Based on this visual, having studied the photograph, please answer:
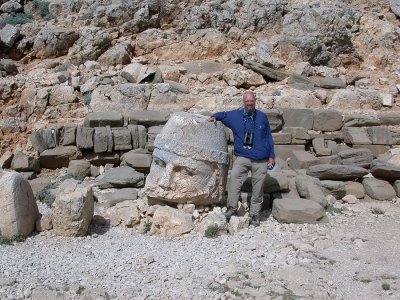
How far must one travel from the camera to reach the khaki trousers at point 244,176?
7348 millimetres

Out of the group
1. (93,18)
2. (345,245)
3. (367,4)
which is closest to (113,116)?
(345,245)

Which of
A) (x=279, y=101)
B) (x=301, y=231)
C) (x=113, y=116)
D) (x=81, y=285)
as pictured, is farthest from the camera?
(x=279, y=101)

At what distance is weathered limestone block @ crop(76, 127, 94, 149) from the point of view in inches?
391

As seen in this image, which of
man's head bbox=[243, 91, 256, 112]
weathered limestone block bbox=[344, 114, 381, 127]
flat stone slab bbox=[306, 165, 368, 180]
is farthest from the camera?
weathered limestone block bbox=[344, 114, 381, 127]

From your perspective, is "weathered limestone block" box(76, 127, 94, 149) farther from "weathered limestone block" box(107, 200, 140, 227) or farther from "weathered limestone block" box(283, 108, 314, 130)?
"weathered limestone block" box(283, 108, 314, 130)

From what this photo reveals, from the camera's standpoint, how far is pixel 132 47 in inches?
616

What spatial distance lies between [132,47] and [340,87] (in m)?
6.72

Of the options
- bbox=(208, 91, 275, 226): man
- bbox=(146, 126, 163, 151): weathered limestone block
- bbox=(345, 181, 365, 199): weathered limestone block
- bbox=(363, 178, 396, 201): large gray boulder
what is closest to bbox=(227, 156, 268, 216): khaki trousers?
bbox=(208, 91, 275, 226): man

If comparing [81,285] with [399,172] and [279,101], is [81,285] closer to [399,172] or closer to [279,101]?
[399,172]

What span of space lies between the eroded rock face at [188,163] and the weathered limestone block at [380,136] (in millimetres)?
4742

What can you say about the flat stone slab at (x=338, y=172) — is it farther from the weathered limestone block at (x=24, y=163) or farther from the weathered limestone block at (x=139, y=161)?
the weathered limestone block at (x=24, y=163)

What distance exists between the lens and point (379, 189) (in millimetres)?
8703

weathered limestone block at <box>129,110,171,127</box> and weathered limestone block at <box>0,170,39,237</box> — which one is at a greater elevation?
weathered limestone block at <box>129,110,171,127</box>

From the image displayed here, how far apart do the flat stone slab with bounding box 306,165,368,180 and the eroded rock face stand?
7.68 feet
